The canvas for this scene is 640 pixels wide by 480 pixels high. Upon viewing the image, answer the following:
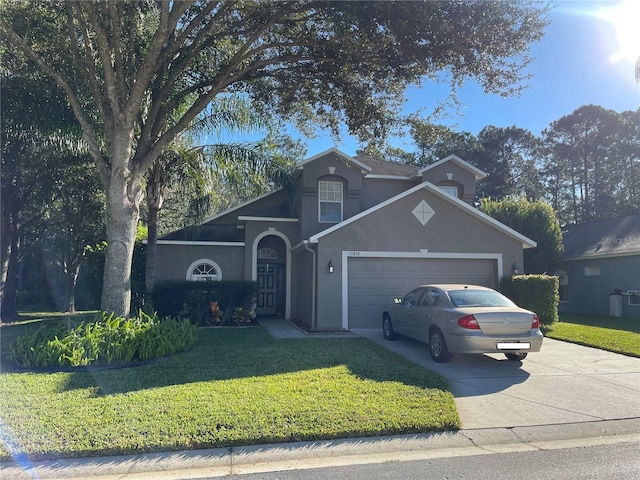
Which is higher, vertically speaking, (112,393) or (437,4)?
(437,4)

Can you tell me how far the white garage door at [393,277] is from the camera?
1363 cm

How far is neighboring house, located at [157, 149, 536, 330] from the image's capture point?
13.6 meters

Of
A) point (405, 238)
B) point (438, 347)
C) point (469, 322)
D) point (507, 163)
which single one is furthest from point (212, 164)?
point (507, 163)

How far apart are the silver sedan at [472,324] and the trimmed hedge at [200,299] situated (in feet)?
23.2

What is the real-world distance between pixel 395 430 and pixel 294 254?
474 inches

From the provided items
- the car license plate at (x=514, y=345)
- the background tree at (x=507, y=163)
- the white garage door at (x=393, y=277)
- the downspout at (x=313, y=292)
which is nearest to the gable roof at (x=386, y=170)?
the white garage door at (x=393, y=277)

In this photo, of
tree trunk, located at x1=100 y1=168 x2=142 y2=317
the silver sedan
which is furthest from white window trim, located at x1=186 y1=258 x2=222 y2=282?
the silver sedan

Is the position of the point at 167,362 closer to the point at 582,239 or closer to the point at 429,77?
the point at 429,77

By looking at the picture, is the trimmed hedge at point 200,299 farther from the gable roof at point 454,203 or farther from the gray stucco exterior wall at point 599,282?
the gray stucco exterior wall at point 599,282

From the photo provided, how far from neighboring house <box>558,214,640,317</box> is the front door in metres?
13.4

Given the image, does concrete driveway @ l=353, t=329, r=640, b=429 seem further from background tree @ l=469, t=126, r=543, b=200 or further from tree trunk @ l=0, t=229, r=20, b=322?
background tree @ l=469, t=126, r=543, b=200

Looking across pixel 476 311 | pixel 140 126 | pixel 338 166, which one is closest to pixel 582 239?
pixel 338 166

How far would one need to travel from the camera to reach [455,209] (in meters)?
14.5

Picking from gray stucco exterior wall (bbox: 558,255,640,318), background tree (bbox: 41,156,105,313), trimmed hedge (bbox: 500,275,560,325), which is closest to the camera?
trimmed hedge (bbox: 500,275,560,325)
